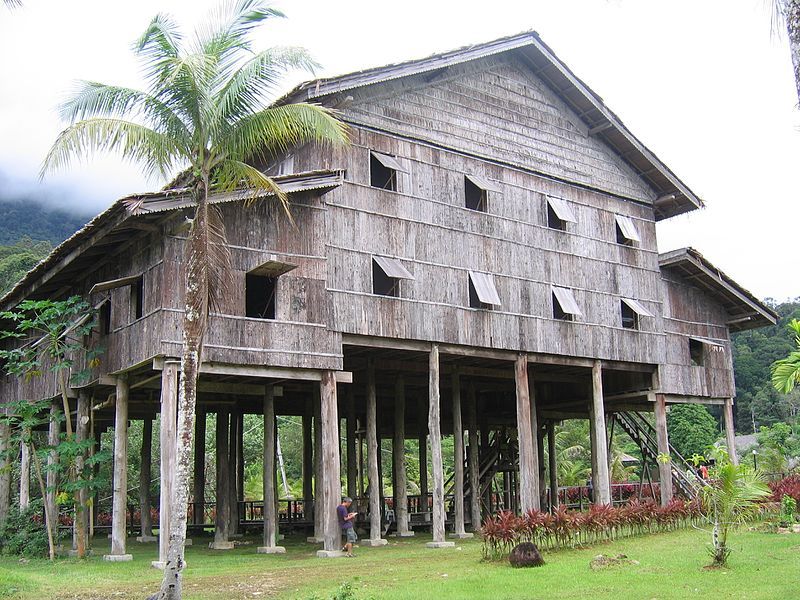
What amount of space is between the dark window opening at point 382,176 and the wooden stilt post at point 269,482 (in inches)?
239

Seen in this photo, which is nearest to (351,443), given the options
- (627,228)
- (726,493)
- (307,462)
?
(307,462)

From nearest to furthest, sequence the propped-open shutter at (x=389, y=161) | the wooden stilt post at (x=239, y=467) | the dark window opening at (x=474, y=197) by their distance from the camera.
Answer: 1. the propped-open shutter at (x=389, y=161)
2. the dark window opening at (x=474, y=197)
3. the wooden stilt post at (x=239, y=467)

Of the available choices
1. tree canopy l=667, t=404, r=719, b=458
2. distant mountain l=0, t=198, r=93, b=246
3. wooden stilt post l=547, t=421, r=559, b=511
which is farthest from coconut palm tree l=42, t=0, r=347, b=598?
distant mountain l=0, t=198, r=93, b=246

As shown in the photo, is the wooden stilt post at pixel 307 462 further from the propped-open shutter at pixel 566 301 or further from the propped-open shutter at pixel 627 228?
the propped-open shutter at pixel 627 228

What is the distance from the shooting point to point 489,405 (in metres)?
33.7

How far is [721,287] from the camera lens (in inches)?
1148

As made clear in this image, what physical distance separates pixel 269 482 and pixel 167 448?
5.13 meters

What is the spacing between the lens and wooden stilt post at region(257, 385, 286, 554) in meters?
21.9

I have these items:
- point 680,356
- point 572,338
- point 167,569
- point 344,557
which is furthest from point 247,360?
point 680,356

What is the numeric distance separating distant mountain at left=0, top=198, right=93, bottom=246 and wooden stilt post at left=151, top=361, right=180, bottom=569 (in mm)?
67619

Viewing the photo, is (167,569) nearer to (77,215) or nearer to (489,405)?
(489,405)

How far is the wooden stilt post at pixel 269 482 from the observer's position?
21.9m

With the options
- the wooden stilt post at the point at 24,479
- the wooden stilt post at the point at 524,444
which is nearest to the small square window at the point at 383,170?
the wooden stilt post at the point at 524,444

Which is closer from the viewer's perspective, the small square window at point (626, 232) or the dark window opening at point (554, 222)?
the dark window opening at point (554, 222)
